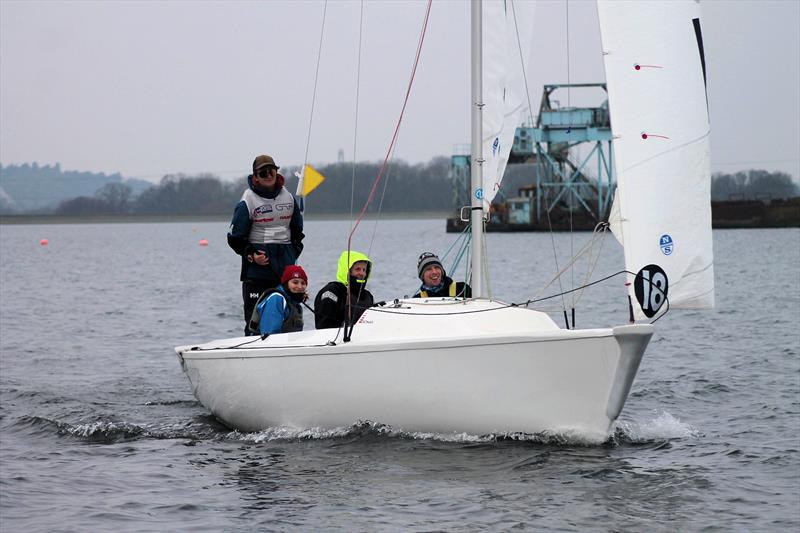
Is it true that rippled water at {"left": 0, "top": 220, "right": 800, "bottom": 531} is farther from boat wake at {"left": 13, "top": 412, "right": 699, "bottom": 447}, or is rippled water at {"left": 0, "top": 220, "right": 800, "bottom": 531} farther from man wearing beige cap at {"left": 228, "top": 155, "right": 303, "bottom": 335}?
man wearing beige cap at {"left": 228, "top": 155, "right": 303, "bottom": 335}

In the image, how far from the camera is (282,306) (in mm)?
10688

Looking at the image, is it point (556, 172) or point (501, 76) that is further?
point (556, 172)

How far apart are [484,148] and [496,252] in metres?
50.6

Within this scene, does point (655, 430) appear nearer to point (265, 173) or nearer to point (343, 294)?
point (343, 294)

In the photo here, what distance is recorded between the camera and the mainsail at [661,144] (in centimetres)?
887

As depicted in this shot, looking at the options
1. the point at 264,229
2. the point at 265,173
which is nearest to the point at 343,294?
the point at 264,229

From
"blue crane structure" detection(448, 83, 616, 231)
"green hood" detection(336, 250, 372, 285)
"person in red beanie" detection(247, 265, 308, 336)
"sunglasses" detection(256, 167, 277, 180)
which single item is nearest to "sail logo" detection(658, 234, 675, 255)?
"green hood" detection(336, 250, 372, 285)

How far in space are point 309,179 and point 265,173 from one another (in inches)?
16.7

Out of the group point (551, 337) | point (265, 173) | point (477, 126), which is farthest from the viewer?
point (265, 173)

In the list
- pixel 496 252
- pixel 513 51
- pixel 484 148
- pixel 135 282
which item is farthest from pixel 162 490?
pixel 496 252

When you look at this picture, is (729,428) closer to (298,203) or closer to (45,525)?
(298,203)

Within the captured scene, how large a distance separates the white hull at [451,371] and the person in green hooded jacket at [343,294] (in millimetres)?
559

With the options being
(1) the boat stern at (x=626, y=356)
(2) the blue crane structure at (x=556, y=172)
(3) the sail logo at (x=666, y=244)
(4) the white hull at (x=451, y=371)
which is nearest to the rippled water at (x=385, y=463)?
(4) the white hull at (x=451, y=371)

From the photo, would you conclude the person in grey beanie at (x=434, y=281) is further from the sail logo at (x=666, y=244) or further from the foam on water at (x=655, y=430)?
the sail logo at (x=666, y=244)
